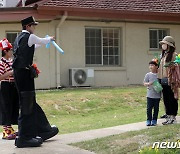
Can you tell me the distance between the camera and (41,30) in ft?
53.9

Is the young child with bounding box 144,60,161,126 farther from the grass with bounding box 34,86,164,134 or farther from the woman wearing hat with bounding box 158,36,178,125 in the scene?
the grass with bounding box 34,86,164,134

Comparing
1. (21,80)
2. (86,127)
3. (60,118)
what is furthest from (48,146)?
(60,118)

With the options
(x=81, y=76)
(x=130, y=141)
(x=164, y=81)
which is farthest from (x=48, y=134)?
(x=81, y=76)

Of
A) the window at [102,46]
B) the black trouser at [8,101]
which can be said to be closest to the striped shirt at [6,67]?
the black trouser at [8,101]

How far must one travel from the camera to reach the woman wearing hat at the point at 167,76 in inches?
337

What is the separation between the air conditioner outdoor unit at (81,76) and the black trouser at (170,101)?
25.2 feet

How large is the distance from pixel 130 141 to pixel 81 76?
31.8 ft

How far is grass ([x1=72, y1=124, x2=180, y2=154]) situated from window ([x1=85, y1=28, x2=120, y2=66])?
32.8 ft

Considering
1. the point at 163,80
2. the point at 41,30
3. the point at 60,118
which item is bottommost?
the point at 60,118

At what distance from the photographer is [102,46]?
57.3ft

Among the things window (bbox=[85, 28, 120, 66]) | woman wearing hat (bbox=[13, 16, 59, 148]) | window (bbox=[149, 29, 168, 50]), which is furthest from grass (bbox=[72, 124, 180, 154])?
window (bbox=[149, 29, 168, 50])

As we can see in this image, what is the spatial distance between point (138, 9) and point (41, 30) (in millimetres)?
4179

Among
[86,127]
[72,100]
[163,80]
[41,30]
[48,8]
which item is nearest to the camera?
[163,80]

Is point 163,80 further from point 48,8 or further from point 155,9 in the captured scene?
point 155,9
